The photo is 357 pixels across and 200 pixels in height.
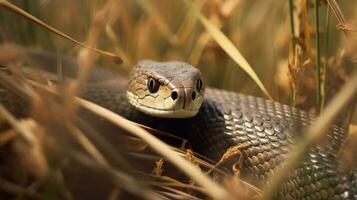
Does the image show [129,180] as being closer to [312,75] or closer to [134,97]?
[134,97]

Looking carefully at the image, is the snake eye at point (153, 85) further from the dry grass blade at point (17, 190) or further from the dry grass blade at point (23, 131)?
the dry grass blade at point (23, 131)

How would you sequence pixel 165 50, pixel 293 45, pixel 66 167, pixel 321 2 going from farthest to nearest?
pixel 165 50, pixel 293 45, pixel 321 2, pixel 66 167

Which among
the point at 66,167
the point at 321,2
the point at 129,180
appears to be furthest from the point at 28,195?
the point at 321,2

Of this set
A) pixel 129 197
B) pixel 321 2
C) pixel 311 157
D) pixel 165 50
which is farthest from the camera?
pixel 165 50

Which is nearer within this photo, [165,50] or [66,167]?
[66,167]

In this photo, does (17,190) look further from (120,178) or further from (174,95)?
(174,95)

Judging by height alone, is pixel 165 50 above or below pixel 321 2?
above

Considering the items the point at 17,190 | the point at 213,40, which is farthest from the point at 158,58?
the point at 17,190

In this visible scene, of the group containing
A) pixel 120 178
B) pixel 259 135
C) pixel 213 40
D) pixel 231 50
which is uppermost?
pixel 213 40
